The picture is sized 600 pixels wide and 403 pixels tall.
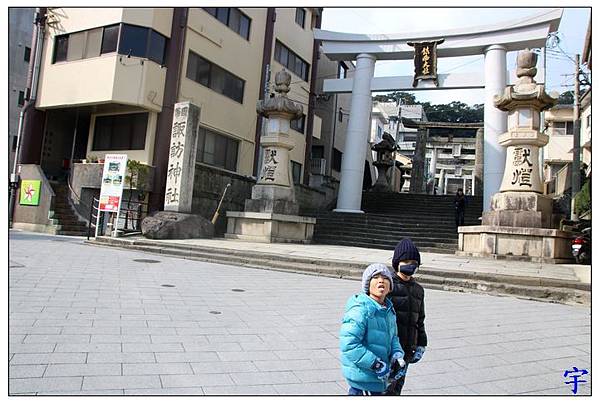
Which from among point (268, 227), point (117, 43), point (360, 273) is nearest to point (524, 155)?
point (360, 273)

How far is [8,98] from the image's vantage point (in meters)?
2.58

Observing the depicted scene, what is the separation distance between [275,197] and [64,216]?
7.57m

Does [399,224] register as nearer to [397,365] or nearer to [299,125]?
[397,365]

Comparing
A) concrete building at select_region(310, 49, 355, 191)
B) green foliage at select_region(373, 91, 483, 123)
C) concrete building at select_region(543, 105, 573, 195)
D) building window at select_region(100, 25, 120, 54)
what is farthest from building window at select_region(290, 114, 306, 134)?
concrete building at select_region(543, 105, 573, 195)

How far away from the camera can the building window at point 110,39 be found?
605 inches

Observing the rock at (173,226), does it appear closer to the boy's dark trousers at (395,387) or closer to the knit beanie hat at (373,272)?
the boy's dark trousers at (395,387)

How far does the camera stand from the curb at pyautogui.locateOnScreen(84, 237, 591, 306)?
6441 millimetres

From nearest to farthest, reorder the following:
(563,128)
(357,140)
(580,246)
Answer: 1. (580,246)
2. (357,140)
3. (563,128)

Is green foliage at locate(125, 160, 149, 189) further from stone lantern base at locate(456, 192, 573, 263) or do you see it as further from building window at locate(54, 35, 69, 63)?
stone lantern base at locate(456, 192, 573, 263)

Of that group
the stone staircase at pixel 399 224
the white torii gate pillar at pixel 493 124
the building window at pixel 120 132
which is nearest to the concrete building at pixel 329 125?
the stone staircase at pixel 399 224

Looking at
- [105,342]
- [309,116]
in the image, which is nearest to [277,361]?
[105,342]

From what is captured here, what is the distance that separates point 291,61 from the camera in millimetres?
22297

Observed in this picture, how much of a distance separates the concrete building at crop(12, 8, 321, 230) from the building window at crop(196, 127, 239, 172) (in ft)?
0.13

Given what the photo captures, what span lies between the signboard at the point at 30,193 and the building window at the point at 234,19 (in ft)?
29.6
